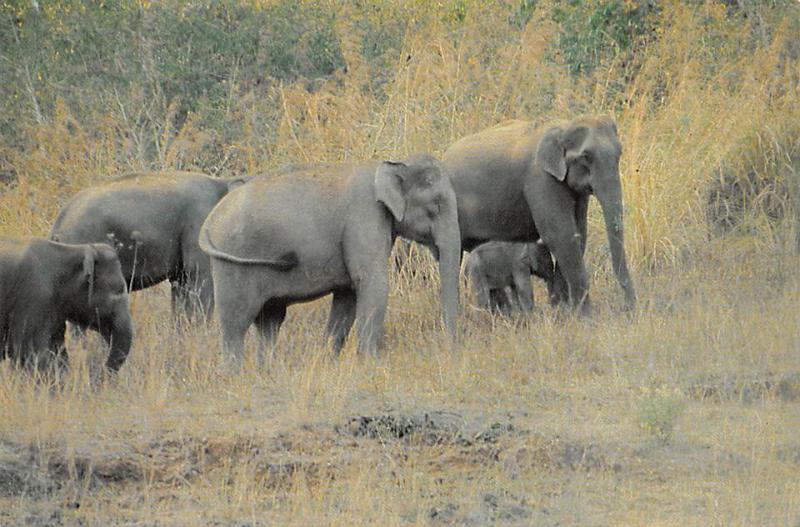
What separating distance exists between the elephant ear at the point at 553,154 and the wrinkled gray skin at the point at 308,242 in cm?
143

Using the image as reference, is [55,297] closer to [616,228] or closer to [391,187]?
[391,187]

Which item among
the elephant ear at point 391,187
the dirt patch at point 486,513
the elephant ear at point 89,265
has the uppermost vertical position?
the elephant ear at point 391,187

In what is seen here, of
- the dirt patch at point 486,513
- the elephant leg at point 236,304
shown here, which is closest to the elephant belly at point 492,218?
the elephant leg at point 236,304

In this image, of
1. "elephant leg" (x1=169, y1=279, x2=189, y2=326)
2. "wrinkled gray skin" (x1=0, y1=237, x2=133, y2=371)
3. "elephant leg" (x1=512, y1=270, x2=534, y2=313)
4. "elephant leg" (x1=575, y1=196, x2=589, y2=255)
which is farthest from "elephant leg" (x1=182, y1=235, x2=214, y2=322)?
"elephant leg" (x1=575, y1=196, x2=589, y2=255)

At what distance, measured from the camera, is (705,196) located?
14.5m

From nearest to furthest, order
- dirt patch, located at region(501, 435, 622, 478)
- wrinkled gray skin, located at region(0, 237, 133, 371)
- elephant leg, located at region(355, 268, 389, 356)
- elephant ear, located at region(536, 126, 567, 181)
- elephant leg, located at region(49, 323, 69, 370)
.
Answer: dirt patch, located at region(501, 435, 622, 478) → wrinkled gray skin, located at region(0, 237, 133, 371) → elephant leg, located at region(49, 323, 69, 370) → elephant leg, located at region(355, 268, 389, 356) → elephant ear, located at region(536, 126, 567, 181)

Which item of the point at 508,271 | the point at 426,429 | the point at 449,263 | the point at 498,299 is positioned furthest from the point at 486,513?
the point at 498,299

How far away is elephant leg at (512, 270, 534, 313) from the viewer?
40.9 ft

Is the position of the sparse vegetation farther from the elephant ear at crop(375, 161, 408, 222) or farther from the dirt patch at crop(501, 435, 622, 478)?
the elephant ear at crop(375, 161, 408, 222)

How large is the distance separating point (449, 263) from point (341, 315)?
0.83m

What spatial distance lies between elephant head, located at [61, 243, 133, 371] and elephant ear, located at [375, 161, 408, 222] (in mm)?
1733

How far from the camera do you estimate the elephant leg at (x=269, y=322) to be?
10.6 meters

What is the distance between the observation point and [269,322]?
10656 millimetres

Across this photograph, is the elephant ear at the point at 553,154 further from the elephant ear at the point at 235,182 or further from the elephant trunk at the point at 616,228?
the elephant ear at the point at 235,182
